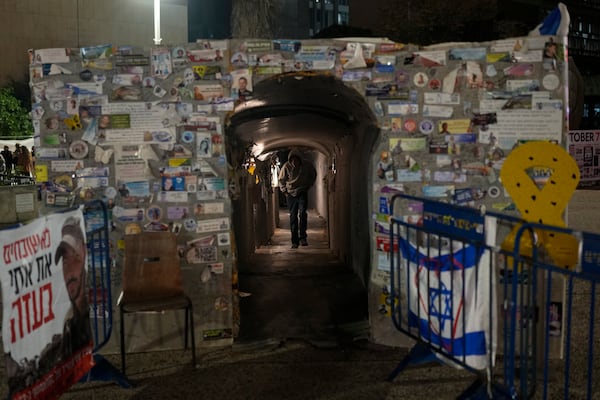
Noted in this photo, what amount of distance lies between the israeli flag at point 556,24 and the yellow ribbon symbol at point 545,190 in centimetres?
107

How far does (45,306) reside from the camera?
3703 mm

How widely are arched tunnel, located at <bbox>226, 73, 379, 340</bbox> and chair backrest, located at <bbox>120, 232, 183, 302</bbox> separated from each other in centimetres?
118

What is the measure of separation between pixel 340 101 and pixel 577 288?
4.16 metres

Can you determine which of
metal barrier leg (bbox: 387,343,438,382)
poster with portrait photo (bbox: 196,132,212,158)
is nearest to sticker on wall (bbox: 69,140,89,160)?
poster with portrait photo (bbox: 196,132,212,158)

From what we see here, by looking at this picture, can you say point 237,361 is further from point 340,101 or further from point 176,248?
point 340,101

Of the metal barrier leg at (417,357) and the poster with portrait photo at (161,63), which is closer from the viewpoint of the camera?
the metal barrier leg at (417,357)

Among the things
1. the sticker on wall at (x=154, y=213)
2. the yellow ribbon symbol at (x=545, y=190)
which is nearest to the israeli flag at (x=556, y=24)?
the yellow ribbon symbol at (x=545, y=190)

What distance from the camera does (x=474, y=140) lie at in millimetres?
5613

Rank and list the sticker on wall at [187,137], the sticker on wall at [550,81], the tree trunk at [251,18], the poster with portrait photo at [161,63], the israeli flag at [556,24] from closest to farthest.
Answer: the israeli flag at [556,24] → the sticker on wall at [550,81] → the poster with portrait photo at [161,63] → the sticker on wall at [187,137] → the tree trunk at [251,18]

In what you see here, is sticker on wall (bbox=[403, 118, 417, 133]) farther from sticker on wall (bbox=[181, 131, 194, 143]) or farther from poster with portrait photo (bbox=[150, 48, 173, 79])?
poster with portrait photo (bbox=[150, 48, 173, 79])

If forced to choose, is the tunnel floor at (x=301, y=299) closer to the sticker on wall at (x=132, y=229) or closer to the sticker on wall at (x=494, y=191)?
the sticker on wall at (x=132, y=229)

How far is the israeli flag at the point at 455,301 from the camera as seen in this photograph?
150 inches

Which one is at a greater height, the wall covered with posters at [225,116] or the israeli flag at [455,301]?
the wall covered with posters at [225,116]

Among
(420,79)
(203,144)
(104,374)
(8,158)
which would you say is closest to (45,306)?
(104,374)
